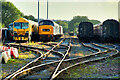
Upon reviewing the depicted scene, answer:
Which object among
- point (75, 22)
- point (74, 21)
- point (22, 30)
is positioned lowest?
point (22, 30)

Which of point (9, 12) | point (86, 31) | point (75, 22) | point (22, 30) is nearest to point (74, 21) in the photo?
point (75, 22)

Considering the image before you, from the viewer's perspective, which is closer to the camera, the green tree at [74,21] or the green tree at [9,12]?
the green tree at [9,12]

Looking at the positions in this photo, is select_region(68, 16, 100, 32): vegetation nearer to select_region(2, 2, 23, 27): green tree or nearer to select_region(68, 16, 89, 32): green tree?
select_region(68, 16, 89, 32): green tree

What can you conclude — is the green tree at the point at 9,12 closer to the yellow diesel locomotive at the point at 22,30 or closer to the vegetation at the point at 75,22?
the yellow diesel locomotive at the point at 22,30

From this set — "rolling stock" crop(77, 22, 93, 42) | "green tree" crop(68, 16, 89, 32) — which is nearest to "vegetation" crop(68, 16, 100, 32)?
"green tree" crop(68, 16, 89, 32)

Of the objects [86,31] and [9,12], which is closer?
[86,31]

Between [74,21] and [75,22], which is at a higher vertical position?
[74,21]

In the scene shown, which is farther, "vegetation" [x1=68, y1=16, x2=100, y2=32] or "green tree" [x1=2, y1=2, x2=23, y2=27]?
"vegetation" [x1=68, y1=16, x2=100, y2=32]

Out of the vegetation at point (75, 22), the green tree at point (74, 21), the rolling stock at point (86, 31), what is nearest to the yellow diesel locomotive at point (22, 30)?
the rolling stock at point (86, 31)

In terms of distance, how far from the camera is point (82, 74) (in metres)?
7.08

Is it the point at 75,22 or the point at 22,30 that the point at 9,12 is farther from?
the point at 75,22

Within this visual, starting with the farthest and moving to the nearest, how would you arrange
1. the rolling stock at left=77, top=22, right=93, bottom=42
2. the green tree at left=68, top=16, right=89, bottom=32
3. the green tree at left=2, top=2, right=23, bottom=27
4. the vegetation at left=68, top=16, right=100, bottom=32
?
the green tree at left=68, top=16, right=89, bottom=32 < the vegetation at left=68, top=16, right=100, bottom=32 < the green tree at left=2, top=2, right=23, bottom=27 < the rolling stock at left=77, top=22, right=93, bottom=42

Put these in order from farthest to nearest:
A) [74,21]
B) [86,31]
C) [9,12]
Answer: [74,21] → [9,12] → [86,31]

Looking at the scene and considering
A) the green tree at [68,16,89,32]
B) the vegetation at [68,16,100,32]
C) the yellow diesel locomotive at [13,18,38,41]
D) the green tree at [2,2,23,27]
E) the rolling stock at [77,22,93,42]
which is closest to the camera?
the yellow diesel locomotive at [13,18,38,41]
